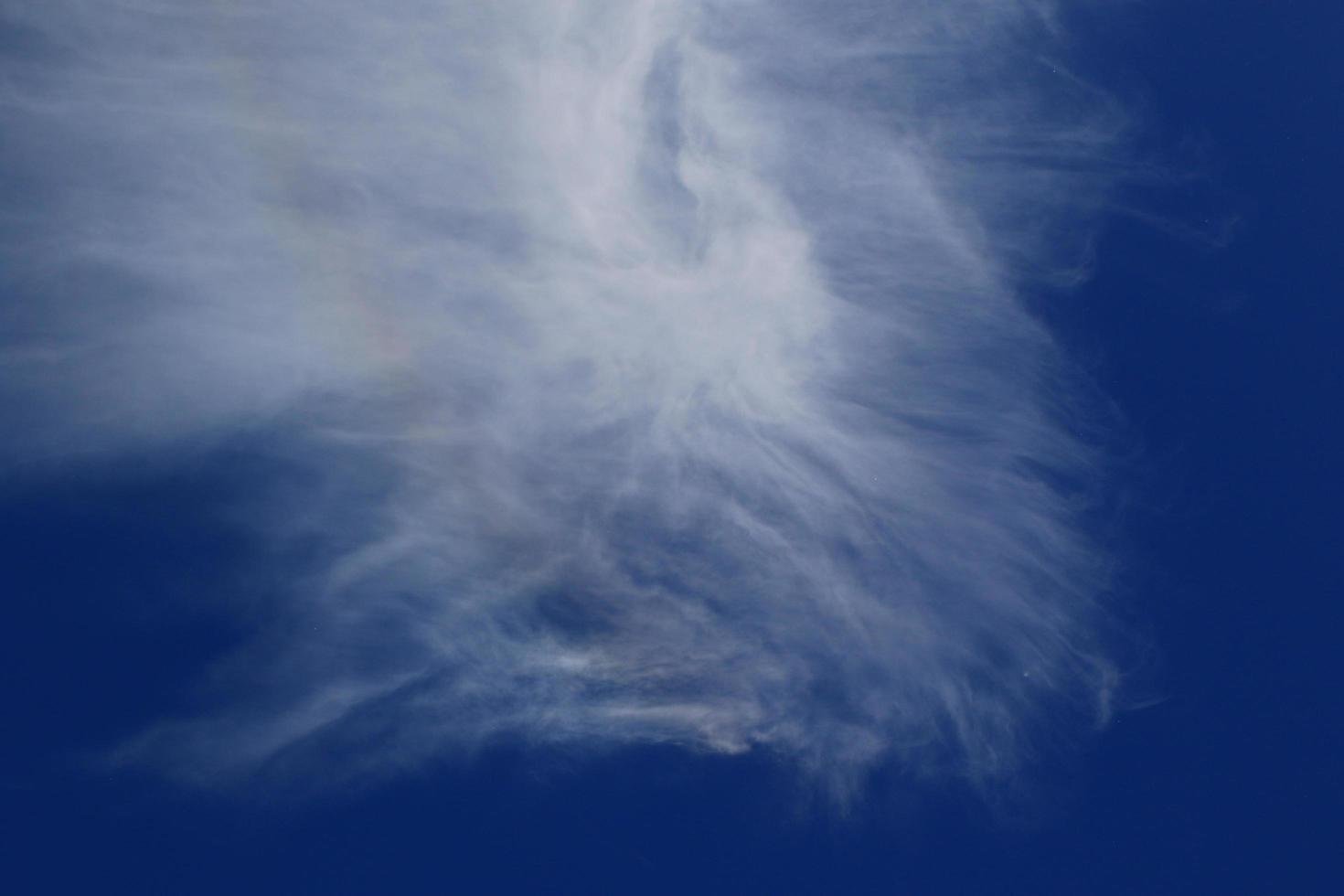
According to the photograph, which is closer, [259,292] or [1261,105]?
[259,292]

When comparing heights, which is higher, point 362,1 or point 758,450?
point 362,1

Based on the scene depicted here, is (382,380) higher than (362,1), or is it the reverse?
(362,1)

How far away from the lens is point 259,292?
59688 mm

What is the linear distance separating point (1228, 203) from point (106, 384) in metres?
52.2

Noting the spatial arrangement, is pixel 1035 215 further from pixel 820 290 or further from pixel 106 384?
pixel 106 384

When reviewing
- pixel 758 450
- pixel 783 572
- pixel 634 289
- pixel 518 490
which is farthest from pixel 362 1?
pixel 783 572

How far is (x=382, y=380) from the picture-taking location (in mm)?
59562

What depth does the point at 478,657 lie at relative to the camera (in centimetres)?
5950

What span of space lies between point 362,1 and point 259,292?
47.8 feet

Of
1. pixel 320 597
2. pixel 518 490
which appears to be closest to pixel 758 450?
pixel 518 490

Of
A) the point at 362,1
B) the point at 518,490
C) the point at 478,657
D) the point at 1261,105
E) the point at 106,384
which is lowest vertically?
the point at 478,657

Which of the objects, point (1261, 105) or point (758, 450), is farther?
point (1261, 105)

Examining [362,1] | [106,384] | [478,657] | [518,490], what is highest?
[362,1]

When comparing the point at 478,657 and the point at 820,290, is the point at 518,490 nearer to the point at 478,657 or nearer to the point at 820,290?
the point at 478,657
